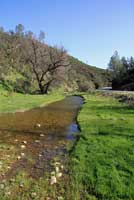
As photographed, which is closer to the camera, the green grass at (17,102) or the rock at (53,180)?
the rock at (53,180)

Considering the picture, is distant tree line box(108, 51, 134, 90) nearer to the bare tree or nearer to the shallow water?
the bare tree

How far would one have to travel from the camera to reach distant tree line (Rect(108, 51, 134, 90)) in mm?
117750

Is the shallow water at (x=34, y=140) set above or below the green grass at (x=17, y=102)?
below

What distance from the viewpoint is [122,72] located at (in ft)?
420

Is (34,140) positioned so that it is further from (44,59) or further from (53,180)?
(44,59)

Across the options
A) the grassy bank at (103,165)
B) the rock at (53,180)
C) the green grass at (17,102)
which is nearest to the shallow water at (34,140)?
the rock at (53,180)

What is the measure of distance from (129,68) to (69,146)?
11920cm

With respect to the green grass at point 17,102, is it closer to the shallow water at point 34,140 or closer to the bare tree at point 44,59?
the shallow water at point 34,140

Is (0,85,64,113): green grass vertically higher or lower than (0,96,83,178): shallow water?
higher

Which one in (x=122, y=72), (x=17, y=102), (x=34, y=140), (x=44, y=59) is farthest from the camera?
(x=122, y=72)

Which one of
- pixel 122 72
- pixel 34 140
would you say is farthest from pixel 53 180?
pixel 122 72

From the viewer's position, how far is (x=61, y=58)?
64875mm

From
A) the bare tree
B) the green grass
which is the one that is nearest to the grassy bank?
the green grass

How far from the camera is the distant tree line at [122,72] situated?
4636 inches
